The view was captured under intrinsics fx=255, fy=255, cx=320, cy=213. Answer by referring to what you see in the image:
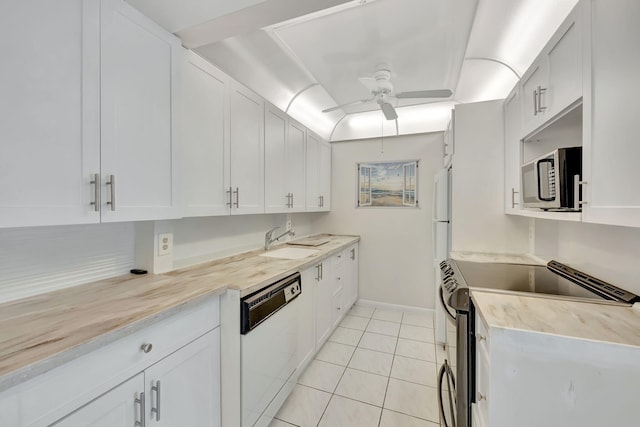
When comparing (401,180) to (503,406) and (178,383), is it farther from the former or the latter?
(178,383)

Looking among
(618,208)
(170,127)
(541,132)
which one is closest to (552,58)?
(541,132)

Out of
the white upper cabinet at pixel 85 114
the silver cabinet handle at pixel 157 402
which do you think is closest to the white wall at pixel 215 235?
the white upper cabinet at pixel 85 114

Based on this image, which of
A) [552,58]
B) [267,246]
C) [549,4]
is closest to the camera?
[552,58]

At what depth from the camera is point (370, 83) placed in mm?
A: 2326

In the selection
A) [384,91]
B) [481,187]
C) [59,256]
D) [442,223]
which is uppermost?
A: [384,91]

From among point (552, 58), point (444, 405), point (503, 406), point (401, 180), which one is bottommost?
point (444, 405)

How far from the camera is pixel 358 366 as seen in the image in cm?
223

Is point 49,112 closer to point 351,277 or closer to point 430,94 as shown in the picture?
point 430,94

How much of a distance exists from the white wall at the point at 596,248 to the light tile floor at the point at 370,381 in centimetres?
130

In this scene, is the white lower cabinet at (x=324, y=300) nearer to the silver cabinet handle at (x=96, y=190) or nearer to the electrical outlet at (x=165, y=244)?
the electrical outlet at (x=165, y=244)

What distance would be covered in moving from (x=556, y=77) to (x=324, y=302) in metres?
2.25

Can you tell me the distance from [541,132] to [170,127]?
86.8 inches

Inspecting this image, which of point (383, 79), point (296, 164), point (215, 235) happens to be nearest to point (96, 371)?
point (215, 235)

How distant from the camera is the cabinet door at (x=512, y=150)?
5.88 feet
